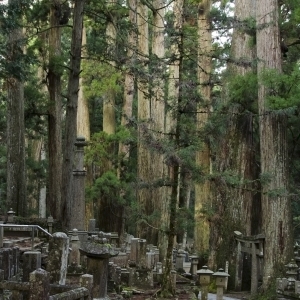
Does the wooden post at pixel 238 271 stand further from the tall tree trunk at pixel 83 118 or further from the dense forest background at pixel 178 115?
the tall tree trunk at pixel 83 118

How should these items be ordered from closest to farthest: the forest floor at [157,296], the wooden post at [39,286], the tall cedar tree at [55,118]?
1. the wooden post at [39,286]
2. the forest floor at [157,296]
3. the tall cedar tree at [55,118]

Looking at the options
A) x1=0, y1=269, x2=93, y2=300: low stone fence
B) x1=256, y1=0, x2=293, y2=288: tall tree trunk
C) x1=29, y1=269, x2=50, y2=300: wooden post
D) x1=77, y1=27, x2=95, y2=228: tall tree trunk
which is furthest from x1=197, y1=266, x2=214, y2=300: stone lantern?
x1=77, y1=27, x2=95, y2=228: tall tree trunk

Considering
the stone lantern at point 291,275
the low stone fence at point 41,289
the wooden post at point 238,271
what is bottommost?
the wooden post at point 238,271

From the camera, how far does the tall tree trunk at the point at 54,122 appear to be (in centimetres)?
1802

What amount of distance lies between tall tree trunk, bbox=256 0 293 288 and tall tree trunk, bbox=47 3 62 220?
22.0 ft

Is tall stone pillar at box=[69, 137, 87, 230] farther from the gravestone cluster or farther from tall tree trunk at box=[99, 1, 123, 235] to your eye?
tall tree trunk at box=[99, 1, 123, 235]

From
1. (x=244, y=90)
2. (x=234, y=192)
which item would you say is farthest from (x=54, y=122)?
(x=244, y=90)

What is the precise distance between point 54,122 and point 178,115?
7.96 meters

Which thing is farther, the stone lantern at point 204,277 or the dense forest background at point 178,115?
the dense forest background at point 178,115

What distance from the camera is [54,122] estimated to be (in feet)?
60.8

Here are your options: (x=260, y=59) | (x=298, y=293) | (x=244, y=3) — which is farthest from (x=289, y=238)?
(x=244, y=3)

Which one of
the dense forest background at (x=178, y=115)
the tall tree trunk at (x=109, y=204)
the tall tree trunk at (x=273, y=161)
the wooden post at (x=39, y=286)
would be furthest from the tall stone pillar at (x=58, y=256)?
the tall tree trunk at (x=109, y=204)

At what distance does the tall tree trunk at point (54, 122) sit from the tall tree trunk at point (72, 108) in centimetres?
162

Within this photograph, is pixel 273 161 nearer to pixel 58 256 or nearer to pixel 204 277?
pixel 204 277
